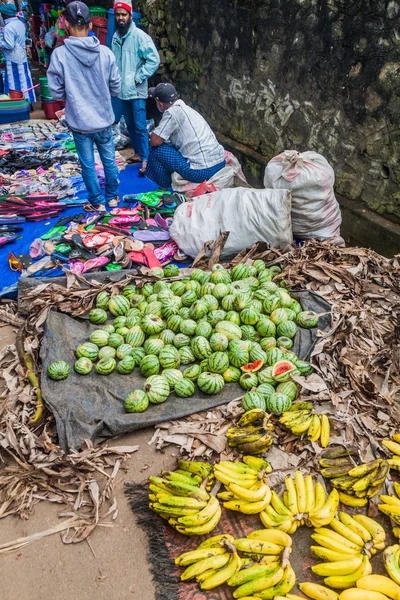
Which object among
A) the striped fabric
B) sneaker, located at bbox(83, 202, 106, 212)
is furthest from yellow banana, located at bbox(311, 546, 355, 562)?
the striped fabric

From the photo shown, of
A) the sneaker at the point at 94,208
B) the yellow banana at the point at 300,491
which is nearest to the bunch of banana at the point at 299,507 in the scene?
the yellow banana at the point at 300,491

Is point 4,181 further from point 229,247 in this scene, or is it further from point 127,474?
point 127,474

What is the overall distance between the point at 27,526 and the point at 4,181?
5.74 metres

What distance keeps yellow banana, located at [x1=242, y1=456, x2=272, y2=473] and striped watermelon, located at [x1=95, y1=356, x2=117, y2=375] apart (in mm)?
1212

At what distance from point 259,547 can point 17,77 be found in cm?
1155

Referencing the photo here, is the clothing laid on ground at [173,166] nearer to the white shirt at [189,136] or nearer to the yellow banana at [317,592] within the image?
the white shirt at [189,136]

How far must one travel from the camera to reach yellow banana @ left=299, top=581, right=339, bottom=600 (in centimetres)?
193

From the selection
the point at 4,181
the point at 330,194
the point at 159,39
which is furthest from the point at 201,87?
the point at 330,194

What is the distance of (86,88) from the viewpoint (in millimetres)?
5172

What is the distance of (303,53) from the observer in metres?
5.47

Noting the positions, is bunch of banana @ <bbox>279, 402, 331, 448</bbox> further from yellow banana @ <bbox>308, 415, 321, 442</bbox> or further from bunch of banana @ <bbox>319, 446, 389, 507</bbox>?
bunch of banana @ <bbox>319, 446, 389, 507</bbox>

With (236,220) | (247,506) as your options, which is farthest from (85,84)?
(247,506)

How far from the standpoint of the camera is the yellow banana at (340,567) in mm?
1991

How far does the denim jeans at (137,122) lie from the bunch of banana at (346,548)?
262 inches
